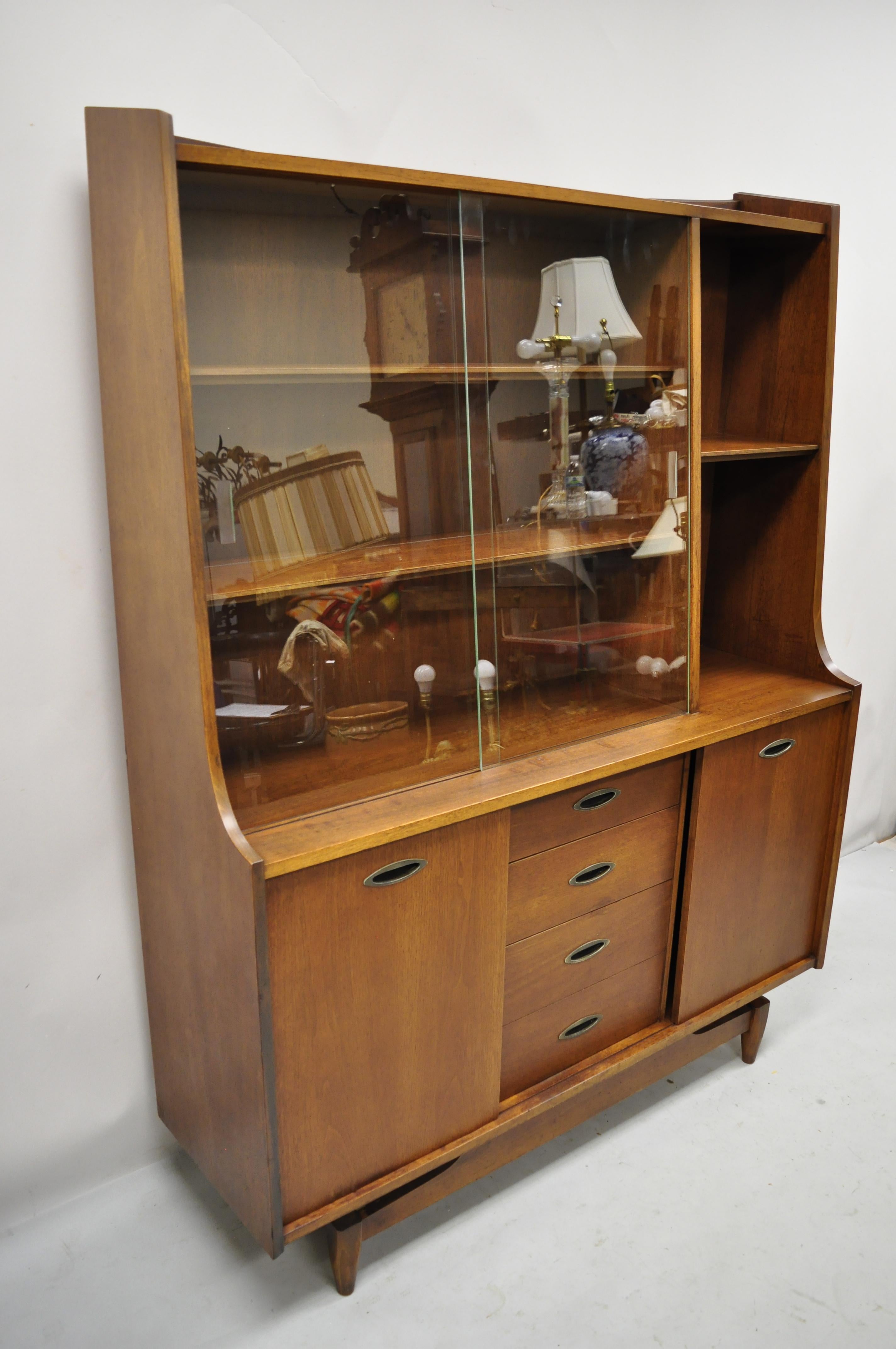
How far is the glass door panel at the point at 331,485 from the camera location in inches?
57.6

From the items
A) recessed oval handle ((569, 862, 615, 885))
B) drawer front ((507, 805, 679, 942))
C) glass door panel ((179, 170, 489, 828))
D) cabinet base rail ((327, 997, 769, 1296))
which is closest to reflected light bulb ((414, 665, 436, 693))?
glass door panel ((179, 170, 489, 828))

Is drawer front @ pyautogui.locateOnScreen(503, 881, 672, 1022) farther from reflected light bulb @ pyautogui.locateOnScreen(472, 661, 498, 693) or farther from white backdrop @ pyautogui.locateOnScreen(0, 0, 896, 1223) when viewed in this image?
white backdrop @ pyautogui.locateOnScreen(0, 0, 896, 1223)

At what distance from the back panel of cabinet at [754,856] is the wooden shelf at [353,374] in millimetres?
847

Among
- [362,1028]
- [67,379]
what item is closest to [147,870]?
[362,1028]

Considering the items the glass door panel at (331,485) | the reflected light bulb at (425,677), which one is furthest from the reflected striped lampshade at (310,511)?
the reflected light bulb at (425,677)

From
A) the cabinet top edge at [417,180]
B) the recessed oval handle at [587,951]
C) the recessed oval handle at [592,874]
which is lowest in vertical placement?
the recessed oval handle at [587,951]

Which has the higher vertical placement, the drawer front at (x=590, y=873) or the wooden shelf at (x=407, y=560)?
the wooden shelf at (x=407, y=560)

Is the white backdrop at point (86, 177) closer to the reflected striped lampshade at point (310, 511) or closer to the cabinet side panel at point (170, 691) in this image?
the cabinet side panel at point (170, 691)

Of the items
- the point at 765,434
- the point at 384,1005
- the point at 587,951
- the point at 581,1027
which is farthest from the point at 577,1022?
the point at 765,434

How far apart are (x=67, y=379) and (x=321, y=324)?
0.45 meters

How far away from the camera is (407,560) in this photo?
1.64 meters

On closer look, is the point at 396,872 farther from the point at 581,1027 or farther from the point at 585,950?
the point at 581,1027

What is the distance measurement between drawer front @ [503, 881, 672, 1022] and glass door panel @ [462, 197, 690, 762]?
360mm

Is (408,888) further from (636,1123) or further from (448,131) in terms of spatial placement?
(448,131)
